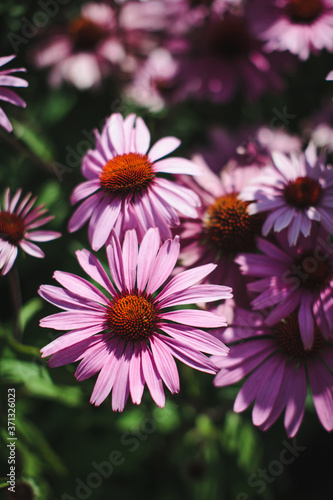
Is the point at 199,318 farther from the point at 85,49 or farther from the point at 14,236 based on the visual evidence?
the point at 85,49

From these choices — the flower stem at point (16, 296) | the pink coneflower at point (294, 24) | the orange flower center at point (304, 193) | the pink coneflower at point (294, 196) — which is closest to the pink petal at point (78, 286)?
the flower stem at point (16, 296)

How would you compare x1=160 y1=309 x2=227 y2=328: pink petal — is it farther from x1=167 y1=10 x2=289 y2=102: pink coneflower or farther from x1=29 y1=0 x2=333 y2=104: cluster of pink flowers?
x1=167 y1=10 x2=289 y2=102: pink coneflower

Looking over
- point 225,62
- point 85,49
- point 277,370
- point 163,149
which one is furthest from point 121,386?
point 85,49

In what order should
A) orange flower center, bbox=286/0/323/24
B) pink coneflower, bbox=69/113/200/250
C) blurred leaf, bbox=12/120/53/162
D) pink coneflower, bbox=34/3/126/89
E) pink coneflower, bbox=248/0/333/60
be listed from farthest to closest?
pink coneflower, bbox=34/3/126/89, blurred leaf, bbox=12/120/53/162, orange flower center, bbox=286/0/323/24, pink coneflower, bbox=248/0/333/60, pink coneflower, bbox=69/113/200/250

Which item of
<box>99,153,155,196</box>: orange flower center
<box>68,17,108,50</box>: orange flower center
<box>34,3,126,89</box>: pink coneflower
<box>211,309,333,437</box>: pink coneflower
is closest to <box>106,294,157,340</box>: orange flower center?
<box>211,309,333,437</box>: pink coneflower

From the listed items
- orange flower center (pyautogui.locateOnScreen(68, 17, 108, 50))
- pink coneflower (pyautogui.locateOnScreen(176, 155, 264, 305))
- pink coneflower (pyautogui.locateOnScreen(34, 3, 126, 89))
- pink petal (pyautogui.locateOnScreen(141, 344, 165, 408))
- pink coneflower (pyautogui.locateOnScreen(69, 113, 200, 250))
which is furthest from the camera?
orange flower center (pyautogui.locateOnScreen(68, 17, 108, 50))
